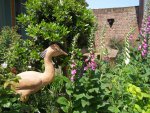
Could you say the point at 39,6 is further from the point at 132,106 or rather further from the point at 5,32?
the point at 132,106

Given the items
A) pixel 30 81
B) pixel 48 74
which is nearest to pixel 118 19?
pixel 48 74

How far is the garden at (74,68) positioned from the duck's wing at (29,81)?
0.64ft

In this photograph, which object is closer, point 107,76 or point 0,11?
point 107,76

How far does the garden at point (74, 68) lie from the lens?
3.93 m

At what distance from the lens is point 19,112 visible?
3.36 metres

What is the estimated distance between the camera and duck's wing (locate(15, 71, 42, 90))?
403 cm

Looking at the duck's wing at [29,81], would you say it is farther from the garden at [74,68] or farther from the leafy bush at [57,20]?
the leafy bush at [57,20]

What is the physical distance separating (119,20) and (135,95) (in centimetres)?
1300

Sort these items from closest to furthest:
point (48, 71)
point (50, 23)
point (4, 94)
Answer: point (4, 94) < point (48, 71) < point (50, 23)

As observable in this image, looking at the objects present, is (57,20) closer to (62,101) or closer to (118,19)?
(62,101)

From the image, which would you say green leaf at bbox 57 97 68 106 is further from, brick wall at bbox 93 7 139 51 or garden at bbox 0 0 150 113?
brick wall at bbox 93 7 139 51

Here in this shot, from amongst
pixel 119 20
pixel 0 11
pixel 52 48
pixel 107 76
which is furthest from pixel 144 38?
pixel 119 20

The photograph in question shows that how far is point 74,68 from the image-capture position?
411 centimetres

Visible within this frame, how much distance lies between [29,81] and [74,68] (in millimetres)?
518
